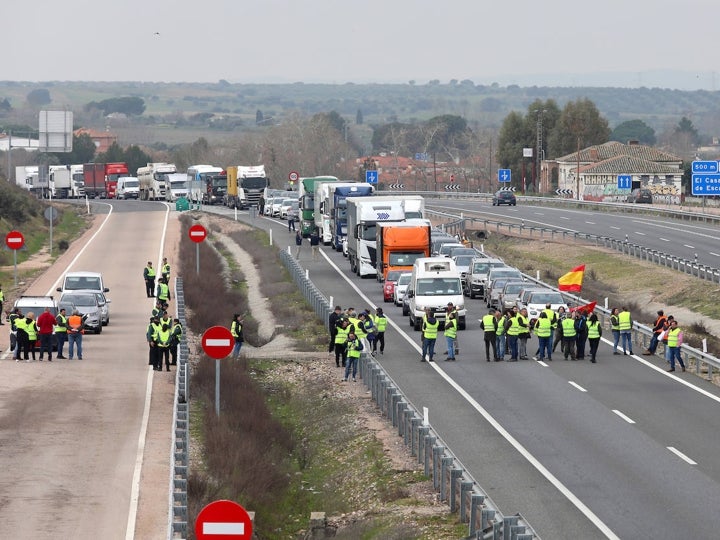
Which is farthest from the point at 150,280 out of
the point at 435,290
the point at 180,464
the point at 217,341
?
the point at 180,464

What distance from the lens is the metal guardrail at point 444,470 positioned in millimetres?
16234

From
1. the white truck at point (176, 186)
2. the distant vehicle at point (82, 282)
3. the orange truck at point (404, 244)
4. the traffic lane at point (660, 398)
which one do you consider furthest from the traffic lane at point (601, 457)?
the white truck at point (176, 186)

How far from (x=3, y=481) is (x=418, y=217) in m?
37.4

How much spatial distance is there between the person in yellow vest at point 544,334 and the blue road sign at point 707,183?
116ft

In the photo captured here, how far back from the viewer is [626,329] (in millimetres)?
35906

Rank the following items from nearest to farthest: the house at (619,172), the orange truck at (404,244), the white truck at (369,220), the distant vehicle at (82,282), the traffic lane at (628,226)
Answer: the distant vehicle at (82,282)
the orange truck at (404,244)
the white truck at (369,220)
the traffic lane at (628,226)
the house at (619,172)

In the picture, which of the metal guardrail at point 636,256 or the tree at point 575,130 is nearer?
the metal guardrail at point 636,256

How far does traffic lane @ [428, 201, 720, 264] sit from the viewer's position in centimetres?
7081

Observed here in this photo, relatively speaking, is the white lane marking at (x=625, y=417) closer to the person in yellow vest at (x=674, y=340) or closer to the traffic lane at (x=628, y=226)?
the person in yellow vest at (x=674, y=340)

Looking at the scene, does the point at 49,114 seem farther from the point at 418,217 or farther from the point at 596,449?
the point at 596,449

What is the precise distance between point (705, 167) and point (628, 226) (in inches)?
640

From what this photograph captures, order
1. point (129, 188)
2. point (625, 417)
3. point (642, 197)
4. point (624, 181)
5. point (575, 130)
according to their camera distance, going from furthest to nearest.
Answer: point (575, 130) < point (129, 188) < point (642, 197) < point (624, 181) < point (625, 417)

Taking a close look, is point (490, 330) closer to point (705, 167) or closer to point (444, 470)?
point (444, 470)

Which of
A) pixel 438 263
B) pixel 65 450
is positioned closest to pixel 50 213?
pixel 438 263
